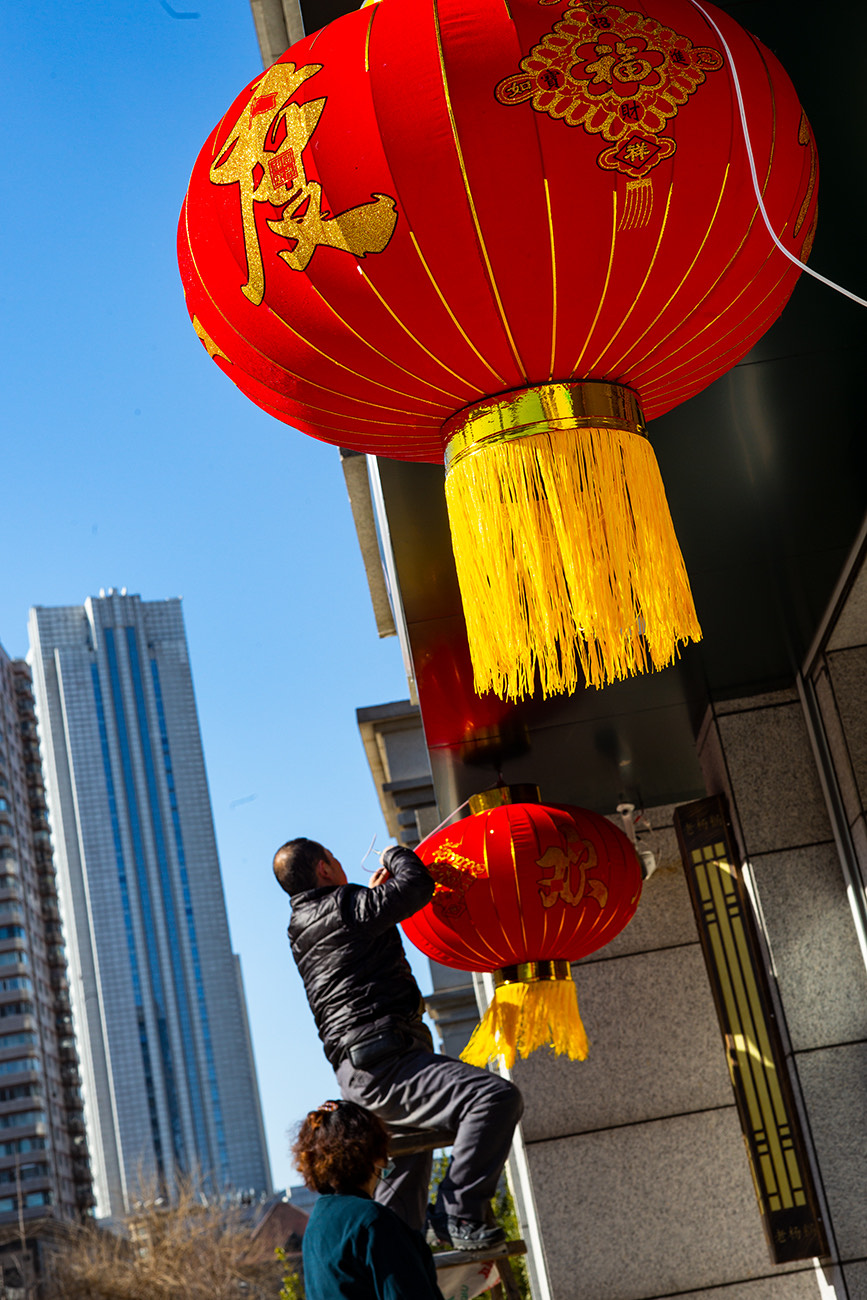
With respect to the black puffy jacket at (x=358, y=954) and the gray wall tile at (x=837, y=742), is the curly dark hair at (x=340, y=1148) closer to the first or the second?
the black puffy jacket at (x=358, y=954)

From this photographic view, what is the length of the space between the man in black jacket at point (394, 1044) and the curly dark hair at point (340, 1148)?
0.66 meters

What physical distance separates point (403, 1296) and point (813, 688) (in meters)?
2.97

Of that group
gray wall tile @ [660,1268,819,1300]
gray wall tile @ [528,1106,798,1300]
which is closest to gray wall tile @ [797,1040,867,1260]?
gray wall tile @ [660,1268,819,1300]

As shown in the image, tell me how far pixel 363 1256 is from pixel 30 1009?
205 ft

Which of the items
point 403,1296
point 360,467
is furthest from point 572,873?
point 360,467

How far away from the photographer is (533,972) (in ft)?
13.8

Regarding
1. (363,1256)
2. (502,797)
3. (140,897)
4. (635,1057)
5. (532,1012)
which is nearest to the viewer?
(363,1256)

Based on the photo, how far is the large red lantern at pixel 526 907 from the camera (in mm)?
4059

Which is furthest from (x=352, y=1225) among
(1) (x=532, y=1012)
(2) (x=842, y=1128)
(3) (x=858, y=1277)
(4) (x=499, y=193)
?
(3) (x=858, y=1277)

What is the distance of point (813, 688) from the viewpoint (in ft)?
15.4

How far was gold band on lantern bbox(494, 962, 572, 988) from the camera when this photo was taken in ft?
13.8

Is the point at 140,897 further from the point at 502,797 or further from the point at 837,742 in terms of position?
the point at 837,742

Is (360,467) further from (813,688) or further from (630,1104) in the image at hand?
(630,1104)

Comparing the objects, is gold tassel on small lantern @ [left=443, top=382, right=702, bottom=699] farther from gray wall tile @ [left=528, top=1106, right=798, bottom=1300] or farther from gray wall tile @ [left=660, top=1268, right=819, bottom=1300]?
gray wall tile @ [left=660, top=1268, right=819, bottom=1300]
